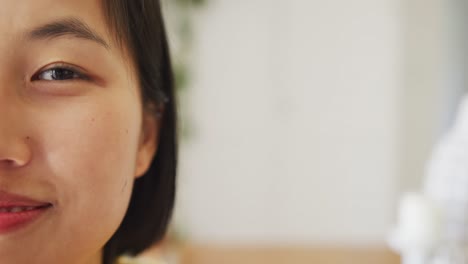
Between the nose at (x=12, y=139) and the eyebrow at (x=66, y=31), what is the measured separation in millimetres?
75

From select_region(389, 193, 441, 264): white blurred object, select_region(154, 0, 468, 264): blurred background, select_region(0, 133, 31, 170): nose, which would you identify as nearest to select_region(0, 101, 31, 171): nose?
select_region(0, 133, 31, 170): nose

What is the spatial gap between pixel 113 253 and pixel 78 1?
0.44 m

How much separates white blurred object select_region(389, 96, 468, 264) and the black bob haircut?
0.45 meters

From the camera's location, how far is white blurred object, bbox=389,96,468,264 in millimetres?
1104

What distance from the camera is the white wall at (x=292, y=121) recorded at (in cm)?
385

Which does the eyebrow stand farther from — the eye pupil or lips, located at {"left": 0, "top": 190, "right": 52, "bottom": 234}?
lips, located at {"left": 0, "top": 190, "right": 52, "bottom": 234}

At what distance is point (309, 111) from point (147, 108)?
3.16 m

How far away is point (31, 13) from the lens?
0.60m

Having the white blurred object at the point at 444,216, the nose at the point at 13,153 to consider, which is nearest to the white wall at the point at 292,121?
the white blurred object at the point at 444,216

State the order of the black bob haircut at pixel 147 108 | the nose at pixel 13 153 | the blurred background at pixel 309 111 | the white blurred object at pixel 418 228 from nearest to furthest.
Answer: the nose at pixel 13 153
the black bob haircut at pixel 147 108
the white blurred object at pixel 418 228
the blurred background at pixel 309 111

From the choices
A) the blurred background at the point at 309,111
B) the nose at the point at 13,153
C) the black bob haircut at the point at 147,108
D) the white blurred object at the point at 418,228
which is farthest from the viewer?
the blurred background at the point at 309,111

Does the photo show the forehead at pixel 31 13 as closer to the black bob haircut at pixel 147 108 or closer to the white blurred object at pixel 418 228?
the black bob haircut at pixel 147 108

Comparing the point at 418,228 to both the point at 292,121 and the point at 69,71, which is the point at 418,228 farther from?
the point at 292,121

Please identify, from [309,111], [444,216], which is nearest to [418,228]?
[444,216]
